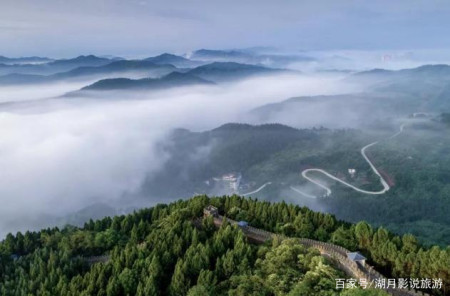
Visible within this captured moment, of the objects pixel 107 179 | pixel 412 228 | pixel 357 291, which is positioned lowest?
pixel 107 179

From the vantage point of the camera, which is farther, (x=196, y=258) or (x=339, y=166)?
(x=339, y=166)

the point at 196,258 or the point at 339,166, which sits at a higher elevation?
the point at 196,258

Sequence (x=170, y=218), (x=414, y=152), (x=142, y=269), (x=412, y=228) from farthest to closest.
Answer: (x=414, y=152)
(x=412, y=228)
(x=170, y=218)
(x=142, y=269)

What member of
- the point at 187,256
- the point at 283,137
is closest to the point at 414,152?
the point at 283,137

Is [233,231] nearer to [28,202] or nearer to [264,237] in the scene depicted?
[264,237]

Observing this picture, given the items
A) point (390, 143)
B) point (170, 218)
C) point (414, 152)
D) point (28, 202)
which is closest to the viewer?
point (170, 218)

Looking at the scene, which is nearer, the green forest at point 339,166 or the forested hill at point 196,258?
the forested hill at point 196,258

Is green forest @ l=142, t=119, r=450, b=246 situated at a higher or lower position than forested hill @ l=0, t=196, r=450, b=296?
lower

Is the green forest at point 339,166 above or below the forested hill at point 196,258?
below
